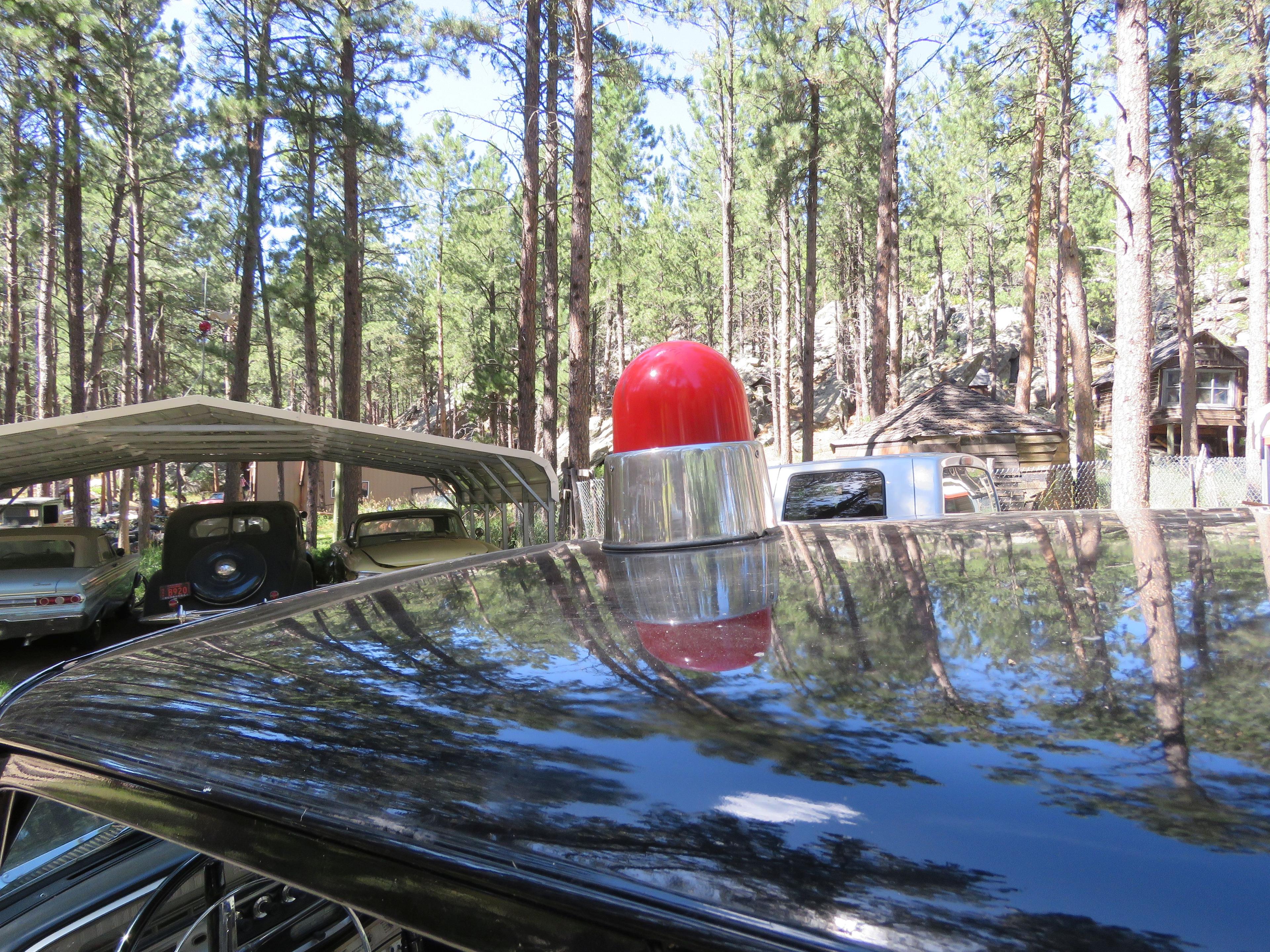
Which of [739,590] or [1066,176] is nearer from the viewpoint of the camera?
[739,590]

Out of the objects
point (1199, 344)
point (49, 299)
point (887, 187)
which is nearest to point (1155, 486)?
point (887, 187)

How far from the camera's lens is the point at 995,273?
53281 millimetres

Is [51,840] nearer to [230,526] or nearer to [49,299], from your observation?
[230,526]

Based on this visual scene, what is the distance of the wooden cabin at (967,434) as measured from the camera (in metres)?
20.3

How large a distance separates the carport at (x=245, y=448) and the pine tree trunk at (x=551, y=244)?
6.53ft

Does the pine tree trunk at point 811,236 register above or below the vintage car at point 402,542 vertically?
above

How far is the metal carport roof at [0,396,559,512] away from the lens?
8.12 metres

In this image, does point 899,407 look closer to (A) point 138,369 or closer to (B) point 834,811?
(A) point 138,369

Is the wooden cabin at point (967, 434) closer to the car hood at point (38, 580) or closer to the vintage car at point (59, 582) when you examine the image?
the vintage car at point (59, 582)

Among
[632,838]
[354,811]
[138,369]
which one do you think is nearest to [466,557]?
[354,811]

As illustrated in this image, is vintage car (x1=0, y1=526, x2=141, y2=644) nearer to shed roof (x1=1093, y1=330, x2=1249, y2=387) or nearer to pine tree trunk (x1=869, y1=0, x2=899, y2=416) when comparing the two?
pine tree trunk (x1=869, y1=0, x2=899, y2=416)

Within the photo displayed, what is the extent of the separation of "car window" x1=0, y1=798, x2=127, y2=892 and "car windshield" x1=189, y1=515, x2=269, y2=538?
30.2 ft

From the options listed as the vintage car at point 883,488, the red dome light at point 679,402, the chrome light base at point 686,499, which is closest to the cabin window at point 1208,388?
the vintage car at point 883,488

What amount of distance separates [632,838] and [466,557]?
1.76 m
